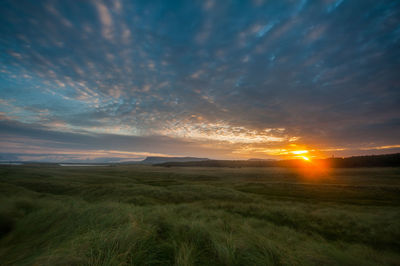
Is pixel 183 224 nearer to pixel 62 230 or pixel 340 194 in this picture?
pixel 62 230

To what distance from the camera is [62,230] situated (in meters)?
6.24

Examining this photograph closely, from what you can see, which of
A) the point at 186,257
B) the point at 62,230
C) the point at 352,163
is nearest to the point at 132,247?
the point at 186,257

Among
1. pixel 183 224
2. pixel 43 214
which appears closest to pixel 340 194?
pixel 183 224

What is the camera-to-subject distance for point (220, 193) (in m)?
28.0

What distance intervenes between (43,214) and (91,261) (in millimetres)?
7657

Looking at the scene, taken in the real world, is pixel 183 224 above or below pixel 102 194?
above

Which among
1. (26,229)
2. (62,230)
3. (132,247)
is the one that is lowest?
(26,229)

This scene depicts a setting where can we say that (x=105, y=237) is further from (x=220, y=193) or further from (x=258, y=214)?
(x=220, y=193)

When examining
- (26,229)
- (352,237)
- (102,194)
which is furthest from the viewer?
(102,194)

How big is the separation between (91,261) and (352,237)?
56.9 feet

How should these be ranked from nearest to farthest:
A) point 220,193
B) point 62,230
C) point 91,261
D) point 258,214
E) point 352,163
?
1. point 91,261
2. point 62,230
3. point 258,214
4. point 220,193
5. point 352,163

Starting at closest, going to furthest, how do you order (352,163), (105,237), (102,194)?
1. (105,237)
2. (102,194)
3. (352,163)

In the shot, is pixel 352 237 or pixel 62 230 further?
pixel 352 237

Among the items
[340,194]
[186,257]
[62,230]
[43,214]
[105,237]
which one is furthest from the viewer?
[340,194]
